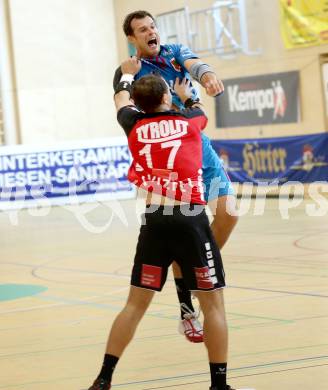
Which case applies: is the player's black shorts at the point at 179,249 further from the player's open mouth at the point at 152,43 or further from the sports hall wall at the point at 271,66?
the sports hall wall at the point at 271,66

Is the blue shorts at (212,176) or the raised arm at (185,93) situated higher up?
the raised arm at (185,93)

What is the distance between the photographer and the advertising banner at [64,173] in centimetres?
2303

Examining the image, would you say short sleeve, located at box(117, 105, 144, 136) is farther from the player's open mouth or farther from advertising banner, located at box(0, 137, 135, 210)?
advertising banner, located at box(0, 137, 135, 210)

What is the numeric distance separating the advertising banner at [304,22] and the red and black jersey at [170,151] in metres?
15.8

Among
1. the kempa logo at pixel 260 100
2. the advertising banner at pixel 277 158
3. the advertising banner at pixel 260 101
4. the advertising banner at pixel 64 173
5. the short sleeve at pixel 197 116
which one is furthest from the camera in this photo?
the advertising banner at pixel 64 173

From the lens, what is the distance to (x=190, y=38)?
2377 centimetres

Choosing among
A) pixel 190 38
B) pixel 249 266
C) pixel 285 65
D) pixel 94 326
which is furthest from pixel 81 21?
pixel 94 326

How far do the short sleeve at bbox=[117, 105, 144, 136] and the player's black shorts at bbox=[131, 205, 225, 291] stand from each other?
0.50m

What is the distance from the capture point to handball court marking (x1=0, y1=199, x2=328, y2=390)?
18.9ft

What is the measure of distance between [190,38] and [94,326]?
16.9 m

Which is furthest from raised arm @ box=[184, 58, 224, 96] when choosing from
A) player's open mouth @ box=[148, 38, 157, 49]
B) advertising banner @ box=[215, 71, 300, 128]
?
advertising banner @ box=[215, 71, 300, 128]

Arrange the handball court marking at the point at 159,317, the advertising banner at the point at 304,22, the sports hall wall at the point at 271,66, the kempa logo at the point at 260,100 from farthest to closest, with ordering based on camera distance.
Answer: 1. the kempa logo at the point at 260,100
2. the sports hall wall at the point at 271,66
3. the advertising banner at the point at 304,22
4. the handball court marking at the point at 159,317

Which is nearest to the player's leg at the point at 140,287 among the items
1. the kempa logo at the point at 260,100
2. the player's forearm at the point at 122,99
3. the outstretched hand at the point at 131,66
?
the player's forearm at the point at 122,99

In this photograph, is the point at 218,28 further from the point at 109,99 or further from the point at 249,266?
the point at 249,266
